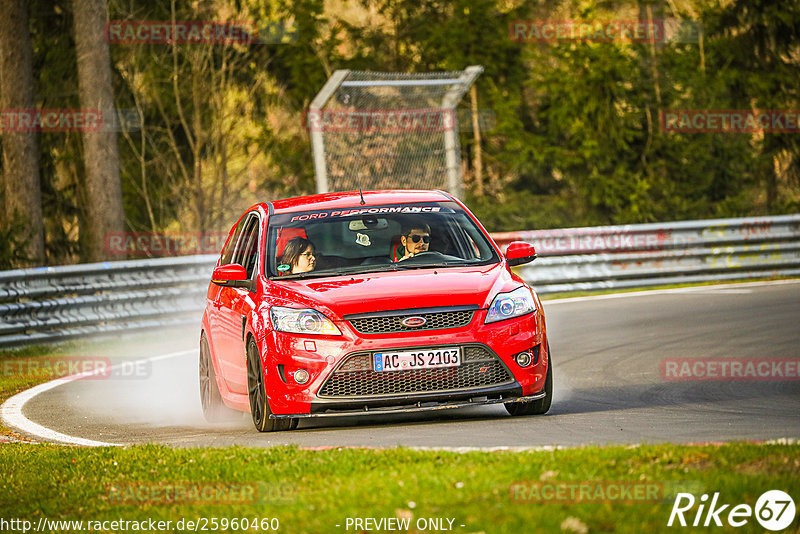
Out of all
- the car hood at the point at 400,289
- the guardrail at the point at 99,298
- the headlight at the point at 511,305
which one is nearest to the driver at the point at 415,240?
the car hood at the point at 400,289

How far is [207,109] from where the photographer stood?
115ft

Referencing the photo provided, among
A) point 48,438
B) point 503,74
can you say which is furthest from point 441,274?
point 503,74

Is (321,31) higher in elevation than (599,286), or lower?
higher

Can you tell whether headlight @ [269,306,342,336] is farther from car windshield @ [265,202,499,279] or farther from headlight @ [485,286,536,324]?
headlight @ [485,286,536,324]

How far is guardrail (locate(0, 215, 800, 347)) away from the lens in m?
18.4

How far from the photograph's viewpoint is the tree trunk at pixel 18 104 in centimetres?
2734

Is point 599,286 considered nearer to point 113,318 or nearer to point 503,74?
point 113,318

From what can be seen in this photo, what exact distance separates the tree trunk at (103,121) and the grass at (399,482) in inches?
736

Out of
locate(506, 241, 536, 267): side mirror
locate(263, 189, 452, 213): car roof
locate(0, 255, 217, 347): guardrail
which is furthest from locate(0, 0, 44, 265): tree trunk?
locate(506, 241, 536, 267): side mirror

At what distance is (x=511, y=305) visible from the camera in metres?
9.23

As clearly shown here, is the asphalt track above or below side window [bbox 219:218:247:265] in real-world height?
below

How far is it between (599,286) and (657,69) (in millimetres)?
15380

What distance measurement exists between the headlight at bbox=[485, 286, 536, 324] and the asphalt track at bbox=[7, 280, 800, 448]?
718mm

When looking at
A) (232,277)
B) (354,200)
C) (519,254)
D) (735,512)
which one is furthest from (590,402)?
(735,512)
